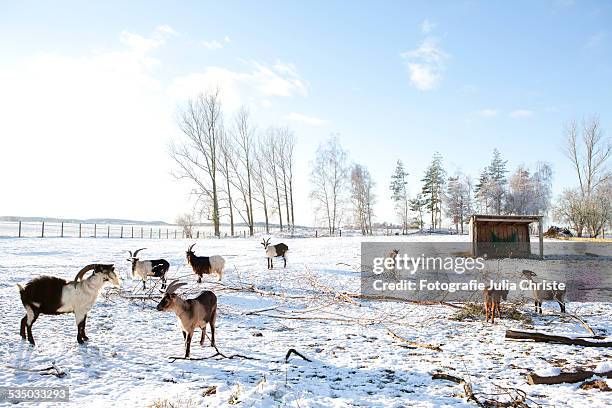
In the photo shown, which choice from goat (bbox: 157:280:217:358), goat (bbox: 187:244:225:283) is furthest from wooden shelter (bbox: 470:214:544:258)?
goat (bbox: 157:280:217:358)

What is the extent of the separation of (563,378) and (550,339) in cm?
212

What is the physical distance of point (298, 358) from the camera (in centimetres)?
625

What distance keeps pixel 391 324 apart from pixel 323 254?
43.2ft

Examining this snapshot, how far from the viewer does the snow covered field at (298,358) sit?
470 centimetres

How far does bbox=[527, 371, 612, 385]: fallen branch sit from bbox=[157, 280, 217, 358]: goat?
488 cm

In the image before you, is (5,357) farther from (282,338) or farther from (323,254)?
(323,254)

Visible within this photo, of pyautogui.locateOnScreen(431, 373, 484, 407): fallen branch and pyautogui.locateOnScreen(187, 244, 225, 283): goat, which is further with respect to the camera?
pyautogui.locateOnScreen(187, 244, 225, 283): goat

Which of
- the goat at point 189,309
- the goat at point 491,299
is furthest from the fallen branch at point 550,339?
the goat at point 189,309

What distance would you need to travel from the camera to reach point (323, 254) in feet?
72.4

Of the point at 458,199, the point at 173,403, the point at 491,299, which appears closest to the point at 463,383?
the point at 173,403

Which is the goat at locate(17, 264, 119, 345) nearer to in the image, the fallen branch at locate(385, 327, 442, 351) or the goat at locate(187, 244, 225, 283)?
the fallen branch at locate(385, 327, 442, 351)

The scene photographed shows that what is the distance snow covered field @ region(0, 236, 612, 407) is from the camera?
4703mm

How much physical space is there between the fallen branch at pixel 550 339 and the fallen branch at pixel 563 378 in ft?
5.42

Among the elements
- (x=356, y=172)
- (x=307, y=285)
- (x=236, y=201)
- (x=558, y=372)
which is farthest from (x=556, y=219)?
(x=558, y=372)
